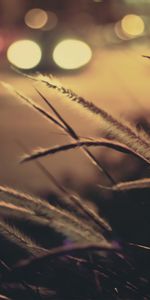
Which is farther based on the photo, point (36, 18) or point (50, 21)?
point (36, 18)

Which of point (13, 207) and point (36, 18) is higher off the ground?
point (13, 207)

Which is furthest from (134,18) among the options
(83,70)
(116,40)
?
(83,70)

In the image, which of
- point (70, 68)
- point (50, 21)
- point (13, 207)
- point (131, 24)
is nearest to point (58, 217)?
point (13, 207)

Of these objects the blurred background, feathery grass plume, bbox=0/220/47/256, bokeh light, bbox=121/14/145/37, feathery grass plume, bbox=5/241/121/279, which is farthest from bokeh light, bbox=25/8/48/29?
feathery grass plume, bbox=5/241/121/279

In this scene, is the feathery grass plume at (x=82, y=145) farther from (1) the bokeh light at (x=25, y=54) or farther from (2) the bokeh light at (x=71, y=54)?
(2) the bokeh light at (x=71, y=54)

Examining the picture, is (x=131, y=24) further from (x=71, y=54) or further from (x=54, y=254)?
(x=54, y=254)

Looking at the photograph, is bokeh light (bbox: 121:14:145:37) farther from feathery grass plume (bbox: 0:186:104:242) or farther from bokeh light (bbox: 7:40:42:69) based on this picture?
feathery grass plume (bbox: 0:186:104:242)

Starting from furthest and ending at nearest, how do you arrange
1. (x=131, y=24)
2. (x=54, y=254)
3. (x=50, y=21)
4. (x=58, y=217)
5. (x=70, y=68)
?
(x=131, y=24), (x=50, y=21), (x=70, y=68), (x=58, y=217), (x=54, y=254)
